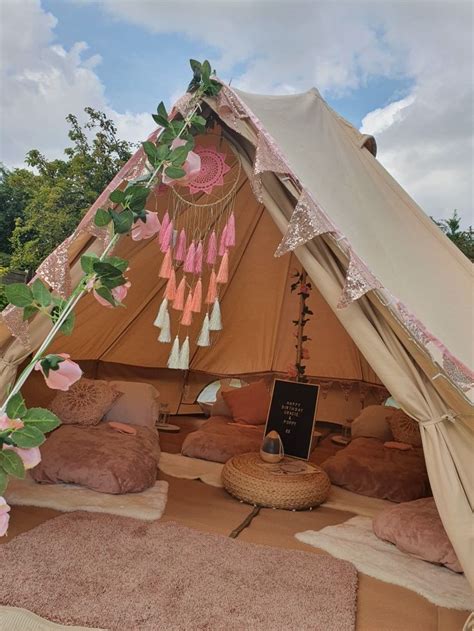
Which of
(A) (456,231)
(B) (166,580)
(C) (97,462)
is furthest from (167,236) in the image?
(A) (456,231)

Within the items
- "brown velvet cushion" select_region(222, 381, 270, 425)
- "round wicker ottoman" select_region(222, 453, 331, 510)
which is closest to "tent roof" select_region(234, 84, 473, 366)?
"round wicker ottoman" select_region(222, 453, 331, 510)

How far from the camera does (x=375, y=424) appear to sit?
4.22 m

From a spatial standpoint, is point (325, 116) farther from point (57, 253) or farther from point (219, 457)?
point (219, 457)

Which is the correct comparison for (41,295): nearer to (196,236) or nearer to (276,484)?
(276,484)

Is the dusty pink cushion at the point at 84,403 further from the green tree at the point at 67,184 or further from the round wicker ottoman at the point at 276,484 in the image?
the green tree at the point at 67,184

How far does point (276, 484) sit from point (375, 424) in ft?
5.92

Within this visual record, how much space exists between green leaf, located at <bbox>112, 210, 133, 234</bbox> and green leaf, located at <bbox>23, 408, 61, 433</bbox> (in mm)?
336

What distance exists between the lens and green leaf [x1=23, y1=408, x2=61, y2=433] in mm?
591

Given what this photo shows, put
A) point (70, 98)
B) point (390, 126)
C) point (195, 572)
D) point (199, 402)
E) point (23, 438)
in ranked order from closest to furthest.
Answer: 1. point (23, 438)
2. point (195, 572)
3. point (199, 402)
4. point (390, 126)
5. point (70, 98)

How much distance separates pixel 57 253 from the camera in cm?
197

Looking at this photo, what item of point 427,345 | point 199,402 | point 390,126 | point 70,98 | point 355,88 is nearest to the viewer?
point 427,345

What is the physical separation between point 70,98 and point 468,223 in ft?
44.7

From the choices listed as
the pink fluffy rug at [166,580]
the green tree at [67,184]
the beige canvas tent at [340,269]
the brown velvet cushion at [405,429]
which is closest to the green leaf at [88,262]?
the beige canvas tent at [340,269]

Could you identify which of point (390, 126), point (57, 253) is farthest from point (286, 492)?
point (390, 126)
